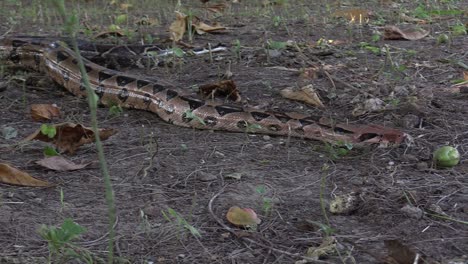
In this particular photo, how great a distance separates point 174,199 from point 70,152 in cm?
Result: 89

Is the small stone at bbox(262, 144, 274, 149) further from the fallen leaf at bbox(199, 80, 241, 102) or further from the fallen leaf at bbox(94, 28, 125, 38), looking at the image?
the fallen leaf at bbox(94, 28, 125, 38)

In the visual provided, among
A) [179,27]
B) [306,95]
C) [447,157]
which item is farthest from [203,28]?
[447,157]

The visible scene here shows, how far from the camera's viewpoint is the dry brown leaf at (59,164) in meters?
3.60

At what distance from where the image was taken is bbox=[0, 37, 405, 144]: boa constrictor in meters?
4.27

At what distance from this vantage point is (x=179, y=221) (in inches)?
111

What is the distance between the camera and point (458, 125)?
4359mm

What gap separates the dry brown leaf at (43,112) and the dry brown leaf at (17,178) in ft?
3.99

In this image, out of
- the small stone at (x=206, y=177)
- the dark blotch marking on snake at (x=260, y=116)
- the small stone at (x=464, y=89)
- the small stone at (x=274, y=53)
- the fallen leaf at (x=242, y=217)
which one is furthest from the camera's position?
the small stone at (x=274, y=53)

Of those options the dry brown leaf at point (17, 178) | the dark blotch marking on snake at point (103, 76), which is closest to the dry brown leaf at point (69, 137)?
the dry brown leaf at point (17, 178)

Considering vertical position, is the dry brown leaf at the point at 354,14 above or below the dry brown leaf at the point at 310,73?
below

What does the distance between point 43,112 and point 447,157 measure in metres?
2.60

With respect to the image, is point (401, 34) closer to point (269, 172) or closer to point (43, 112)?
point (269, 172)

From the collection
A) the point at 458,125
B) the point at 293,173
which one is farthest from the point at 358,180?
the point at 458,125

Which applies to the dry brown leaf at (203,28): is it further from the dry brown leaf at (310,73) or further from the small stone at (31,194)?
the small stone at (31,194)
